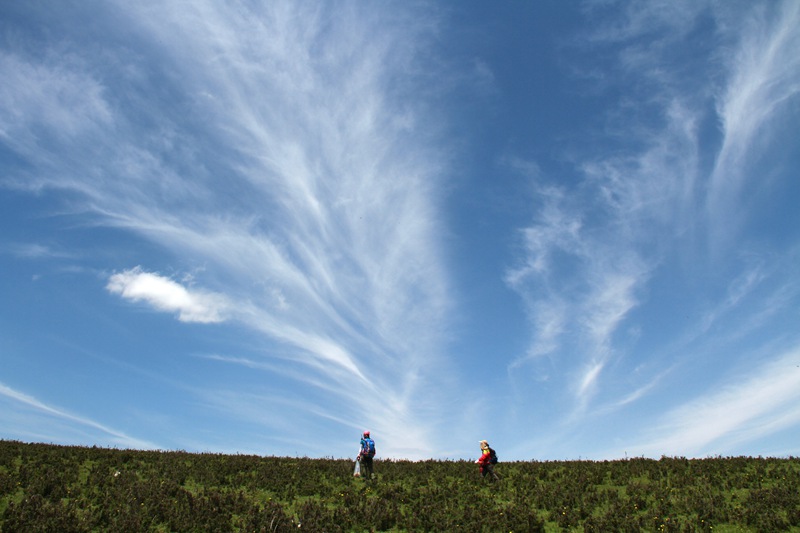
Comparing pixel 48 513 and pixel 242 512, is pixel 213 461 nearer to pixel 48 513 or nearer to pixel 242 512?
pixel 242 512

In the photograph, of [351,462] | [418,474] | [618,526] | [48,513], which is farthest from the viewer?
[351,462]

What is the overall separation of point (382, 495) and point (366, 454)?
309cm

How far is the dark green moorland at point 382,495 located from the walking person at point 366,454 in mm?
580

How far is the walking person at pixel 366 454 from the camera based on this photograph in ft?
66.0

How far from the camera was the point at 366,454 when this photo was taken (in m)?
20.1

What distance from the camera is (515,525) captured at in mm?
14289

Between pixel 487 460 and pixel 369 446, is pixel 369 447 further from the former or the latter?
pixel 487 460

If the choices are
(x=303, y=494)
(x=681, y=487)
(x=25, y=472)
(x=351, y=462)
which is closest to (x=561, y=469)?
(x=681, y=487)

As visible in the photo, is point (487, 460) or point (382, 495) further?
point (487, 460)

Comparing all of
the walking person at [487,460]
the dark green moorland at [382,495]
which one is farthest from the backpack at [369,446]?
the walking person at [487,460]

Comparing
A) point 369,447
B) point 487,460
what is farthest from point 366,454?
point 487,460

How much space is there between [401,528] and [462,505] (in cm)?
270

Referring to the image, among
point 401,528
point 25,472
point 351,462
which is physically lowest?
point 401,528

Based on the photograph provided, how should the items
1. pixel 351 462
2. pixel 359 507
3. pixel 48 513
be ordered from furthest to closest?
pixel 351 462
pixel 359 507
pixel 48 513
